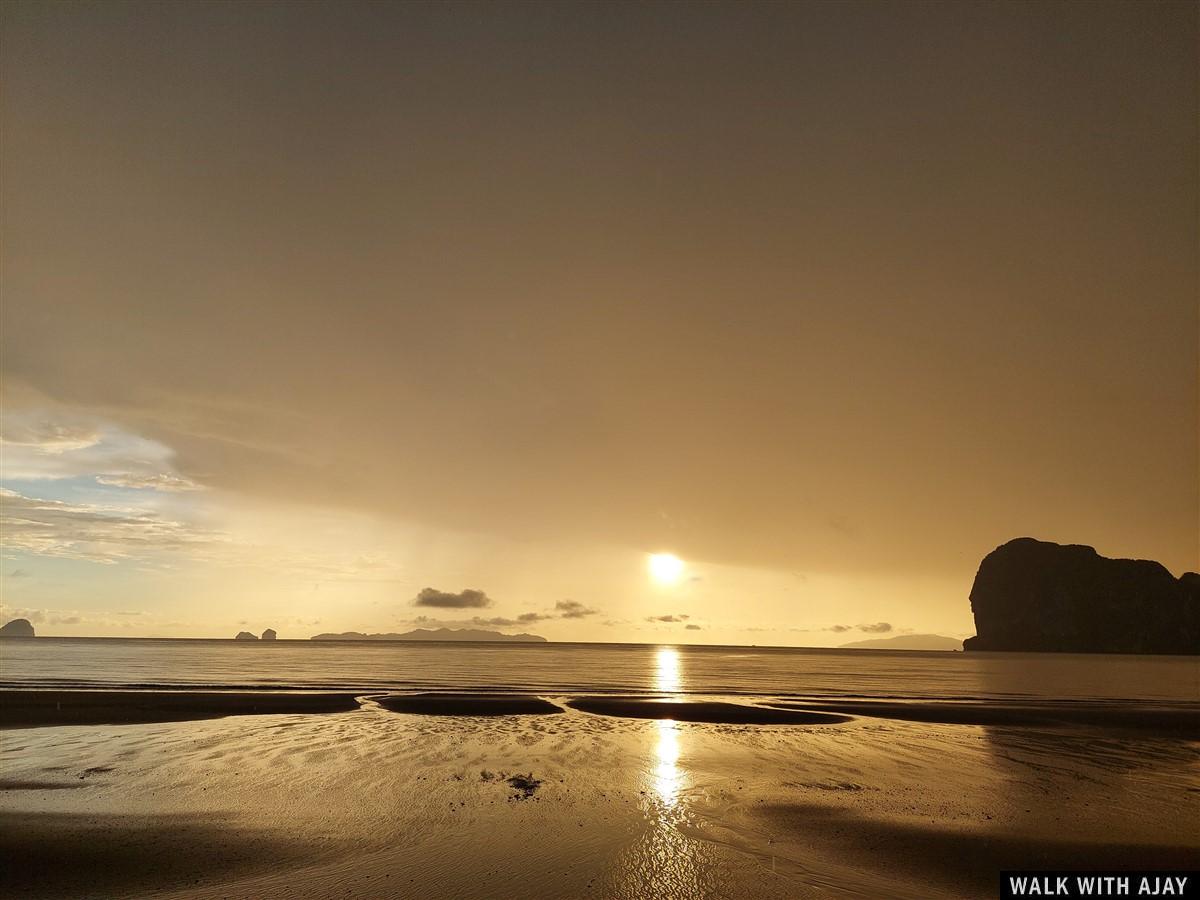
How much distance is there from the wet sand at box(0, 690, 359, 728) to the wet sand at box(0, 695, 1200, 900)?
17.3 feet

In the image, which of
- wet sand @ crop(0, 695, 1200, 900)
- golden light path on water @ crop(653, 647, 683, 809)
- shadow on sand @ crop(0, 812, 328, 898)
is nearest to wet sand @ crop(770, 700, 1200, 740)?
wet sand @ crop(0, 695, 1200, 900)

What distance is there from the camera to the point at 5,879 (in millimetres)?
14609

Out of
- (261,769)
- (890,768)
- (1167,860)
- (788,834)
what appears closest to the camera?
(1167,860)

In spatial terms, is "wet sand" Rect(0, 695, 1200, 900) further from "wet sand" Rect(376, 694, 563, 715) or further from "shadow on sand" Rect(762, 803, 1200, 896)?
"wet sand" Rect(376, 694, 563, 715)

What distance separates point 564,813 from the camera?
795 inches

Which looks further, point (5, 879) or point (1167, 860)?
point (1167, 860)

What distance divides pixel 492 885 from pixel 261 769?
16424 mm

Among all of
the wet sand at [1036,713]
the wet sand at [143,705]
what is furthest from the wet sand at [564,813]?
the wet sand at [1036,713]

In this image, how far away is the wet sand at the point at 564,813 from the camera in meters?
15.0

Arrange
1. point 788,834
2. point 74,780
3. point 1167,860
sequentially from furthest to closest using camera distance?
point 74,780 → point 788,834 → point 1167,860

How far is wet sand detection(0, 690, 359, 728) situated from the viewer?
40406mm

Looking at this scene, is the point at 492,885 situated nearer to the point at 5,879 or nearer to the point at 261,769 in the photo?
the point at 5,879

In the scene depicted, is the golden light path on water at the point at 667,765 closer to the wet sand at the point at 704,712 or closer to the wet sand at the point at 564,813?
the wet sand at the point at 564,813

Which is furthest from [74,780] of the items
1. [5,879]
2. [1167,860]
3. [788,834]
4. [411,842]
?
[1167,860]
